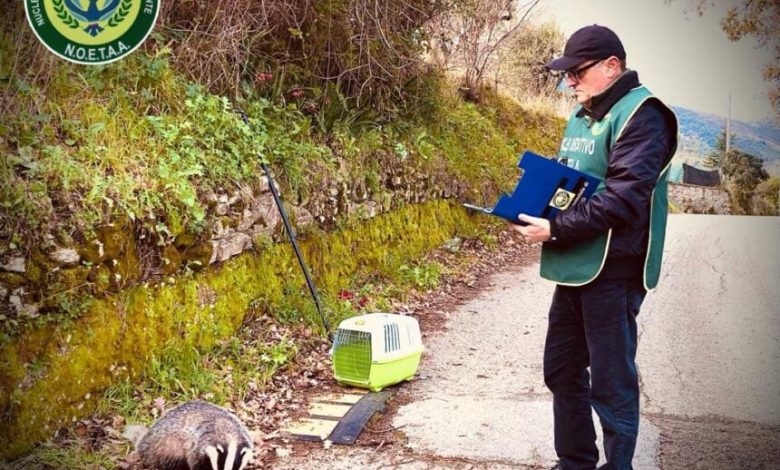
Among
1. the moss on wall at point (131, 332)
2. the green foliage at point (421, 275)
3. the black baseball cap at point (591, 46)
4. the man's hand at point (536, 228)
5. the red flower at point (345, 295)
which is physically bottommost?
the green foliage at point (421, 275)

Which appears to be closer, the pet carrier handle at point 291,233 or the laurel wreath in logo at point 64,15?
the laurel wreath in logo at point 64,15

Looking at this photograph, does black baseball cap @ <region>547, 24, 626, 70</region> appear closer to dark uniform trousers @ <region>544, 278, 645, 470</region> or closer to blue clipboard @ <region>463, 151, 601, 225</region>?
blue clipboard @ <region>463, 151, 601, 225</region>

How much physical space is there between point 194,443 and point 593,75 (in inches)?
111

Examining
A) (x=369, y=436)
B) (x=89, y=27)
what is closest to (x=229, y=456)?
(x=369, y=436)

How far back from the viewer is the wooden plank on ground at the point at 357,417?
4.55 meters

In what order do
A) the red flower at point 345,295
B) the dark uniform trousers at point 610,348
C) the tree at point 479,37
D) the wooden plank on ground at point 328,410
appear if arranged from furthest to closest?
the tree at point 479,37
the red flower at point 345,295
the wooden plank on ground at point 328,410
the dark uniform trousers at point 610,348

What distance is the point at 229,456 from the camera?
392 cm

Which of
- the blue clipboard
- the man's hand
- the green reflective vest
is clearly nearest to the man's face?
the green reflective vest

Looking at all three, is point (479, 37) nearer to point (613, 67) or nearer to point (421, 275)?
point (421, 275)

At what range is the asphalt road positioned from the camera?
4.30 meters

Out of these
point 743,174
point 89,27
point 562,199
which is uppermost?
point 89,27

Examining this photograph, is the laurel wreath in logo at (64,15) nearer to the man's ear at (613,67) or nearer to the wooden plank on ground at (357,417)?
the wooden plank on ground at (357,417)

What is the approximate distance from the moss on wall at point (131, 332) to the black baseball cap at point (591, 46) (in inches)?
122

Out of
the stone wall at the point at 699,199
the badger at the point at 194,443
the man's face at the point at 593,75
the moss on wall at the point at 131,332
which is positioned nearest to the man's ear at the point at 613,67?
the man's face at the point at 593,75
